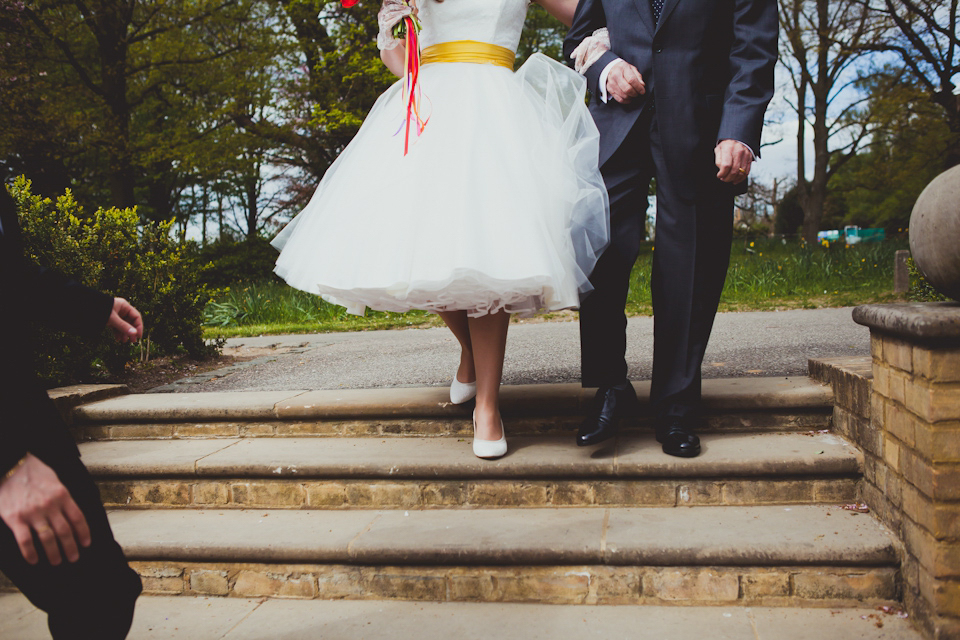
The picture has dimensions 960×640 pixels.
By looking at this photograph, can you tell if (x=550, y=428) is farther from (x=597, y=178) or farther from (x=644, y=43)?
(x=644, y=43)

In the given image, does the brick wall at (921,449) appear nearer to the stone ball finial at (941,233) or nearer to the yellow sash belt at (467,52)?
the stone ball finial at (941,233)

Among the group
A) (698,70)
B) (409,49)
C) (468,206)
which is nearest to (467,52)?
(409,49)

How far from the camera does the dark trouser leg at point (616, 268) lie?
2672mm

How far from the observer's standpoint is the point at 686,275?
260 cm

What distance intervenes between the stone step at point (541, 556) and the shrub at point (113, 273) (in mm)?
1916

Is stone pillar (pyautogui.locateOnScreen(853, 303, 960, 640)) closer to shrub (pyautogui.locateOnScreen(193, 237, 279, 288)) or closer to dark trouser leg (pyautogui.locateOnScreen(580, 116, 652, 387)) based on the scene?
dark trouser leg (pyautogui.locateOnScreen(580, 116, 652, 387))

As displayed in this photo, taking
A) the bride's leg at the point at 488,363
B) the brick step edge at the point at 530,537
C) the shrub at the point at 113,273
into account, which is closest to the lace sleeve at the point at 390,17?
the bride's leg at the point at 488,363

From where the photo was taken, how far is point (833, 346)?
4582 millimetres

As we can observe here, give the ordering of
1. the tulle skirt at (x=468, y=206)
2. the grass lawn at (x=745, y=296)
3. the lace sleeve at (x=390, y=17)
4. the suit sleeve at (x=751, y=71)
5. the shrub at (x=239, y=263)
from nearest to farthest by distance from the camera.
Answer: the tulle skirt at (x=468, y=206), the suit sleeve at (x=751, y=71), the lace sleeve at (x=390, y=17), the grass lawn at (x=745, y=296), the shrub at (x=239, y=263)

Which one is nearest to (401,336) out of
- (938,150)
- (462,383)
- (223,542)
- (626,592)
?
(462,383)

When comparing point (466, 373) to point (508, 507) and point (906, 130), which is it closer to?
point (508, 507)

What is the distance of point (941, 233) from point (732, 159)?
72cm

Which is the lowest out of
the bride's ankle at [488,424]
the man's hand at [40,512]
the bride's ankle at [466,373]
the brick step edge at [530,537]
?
the brick step edge at [530,537]

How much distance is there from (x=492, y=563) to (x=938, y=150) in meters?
22.2
